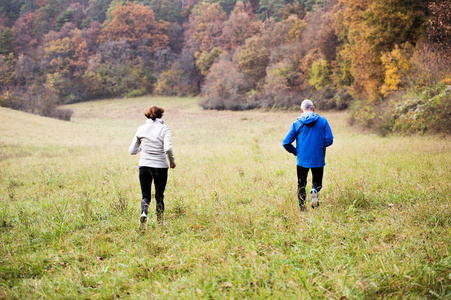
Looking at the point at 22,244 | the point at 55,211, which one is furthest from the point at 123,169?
the point at 22,244

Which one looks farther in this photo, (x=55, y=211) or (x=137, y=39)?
(x=137, y=39)

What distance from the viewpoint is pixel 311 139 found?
16.1 ft

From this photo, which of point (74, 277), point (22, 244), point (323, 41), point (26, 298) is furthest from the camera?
point (323, 41)

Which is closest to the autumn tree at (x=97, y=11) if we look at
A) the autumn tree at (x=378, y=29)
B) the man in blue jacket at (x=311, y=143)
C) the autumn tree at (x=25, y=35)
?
the autumn tree at (x=25, y=35)

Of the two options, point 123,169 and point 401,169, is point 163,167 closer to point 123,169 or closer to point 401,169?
point 401,169

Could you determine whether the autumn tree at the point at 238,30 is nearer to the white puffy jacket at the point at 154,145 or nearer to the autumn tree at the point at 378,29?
the autumn tree at the point at 378,29

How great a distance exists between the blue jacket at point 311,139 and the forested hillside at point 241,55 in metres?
10.7

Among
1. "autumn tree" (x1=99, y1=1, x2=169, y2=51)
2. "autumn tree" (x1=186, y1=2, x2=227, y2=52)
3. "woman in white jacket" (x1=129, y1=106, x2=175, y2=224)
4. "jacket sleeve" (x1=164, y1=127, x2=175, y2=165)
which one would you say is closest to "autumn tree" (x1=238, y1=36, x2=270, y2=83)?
"autumn tree" (x1=186, y1=2, x2=227, y2=52)

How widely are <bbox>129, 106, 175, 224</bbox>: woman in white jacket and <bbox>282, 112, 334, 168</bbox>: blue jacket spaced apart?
2.11 m

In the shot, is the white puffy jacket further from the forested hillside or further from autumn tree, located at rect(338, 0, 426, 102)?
autumn tree, located at rect(338, 0, 426, 102)

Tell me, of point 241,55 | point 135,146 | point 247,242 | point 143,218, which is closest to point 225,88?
point 241,55

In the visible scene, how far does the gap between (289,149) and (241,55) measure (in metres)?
52.0

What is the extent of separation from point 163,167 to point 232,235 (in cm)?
171

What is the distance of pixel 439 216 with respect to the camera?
408cm
